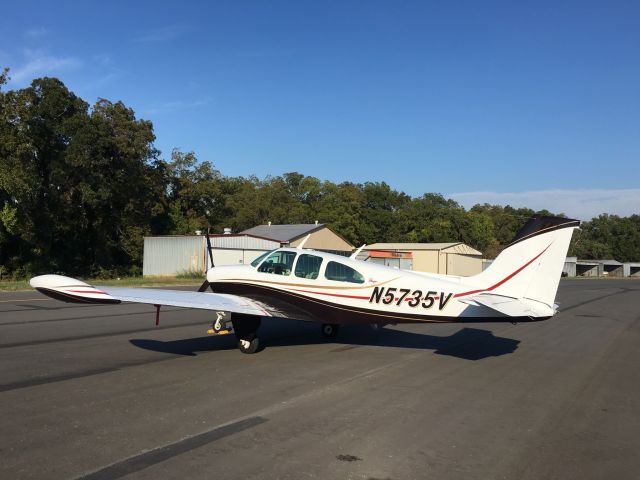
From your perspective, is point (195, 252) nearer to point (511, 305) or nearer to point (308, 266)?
point (308, 266)

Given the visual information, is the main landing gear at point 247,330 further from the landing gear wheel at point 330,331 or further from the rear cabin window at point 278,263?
A: the landing gear wheel at point 330,331

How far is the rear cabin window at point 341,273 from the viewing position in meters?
10.1

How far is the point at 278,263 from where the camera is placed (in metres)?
10.7

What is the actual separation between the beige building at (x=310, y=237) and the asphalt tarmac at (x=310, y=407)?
30.3m

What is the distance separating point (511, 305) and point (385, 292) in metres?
2.27

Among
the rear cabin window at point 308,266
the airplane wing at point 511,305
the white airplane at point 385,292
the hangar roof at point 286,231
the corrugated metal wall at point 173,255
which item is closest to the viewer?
the airplane wing at point 511,305

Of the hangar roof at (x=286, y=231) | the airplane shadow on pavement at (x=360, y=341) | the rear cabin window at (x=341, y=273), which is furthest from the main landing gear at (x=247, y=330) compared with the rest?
the hangar roof at (x=286, y=231)

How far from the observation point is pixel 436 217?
295ft

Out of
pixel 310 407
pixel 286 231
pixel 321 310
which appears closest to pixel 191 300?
pixel 321 310

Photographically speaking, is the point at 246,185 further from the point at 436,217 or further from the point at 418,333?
the point at 418,333

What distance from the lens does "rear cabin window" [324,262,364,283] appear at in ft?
33.1

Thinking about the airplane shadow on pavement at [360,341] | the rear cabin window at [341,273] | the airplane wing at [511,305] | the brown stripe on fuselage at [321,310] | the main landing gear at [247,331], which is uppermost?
the rear cabin window at [341,273]

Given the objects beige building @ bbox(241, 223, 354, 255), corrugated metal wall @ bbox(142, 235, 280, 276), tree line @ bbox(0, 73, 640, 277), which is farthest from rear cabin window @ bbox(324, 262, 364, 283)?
beige building @ bbox(241, 223, 354, 255)

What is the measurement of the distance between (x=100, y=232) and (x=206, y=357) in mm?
39272
